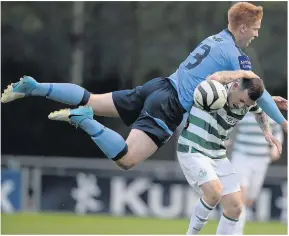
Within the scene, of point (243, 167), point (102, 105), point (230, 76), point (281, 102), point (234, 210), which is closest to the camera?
point (230, 76)

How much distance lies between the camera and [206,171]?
8938mm

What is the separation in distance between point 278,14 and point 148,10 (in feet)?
6.83

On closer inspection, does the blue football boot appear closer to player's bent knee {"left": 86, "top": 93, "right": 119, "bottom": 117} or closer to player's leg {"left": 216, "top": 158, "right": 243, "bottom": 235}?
player's bent knee {"left": 86, "top": 93, "right": 119, "bottom": 117}

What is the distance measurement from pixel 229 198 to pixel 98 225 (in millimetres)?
4763

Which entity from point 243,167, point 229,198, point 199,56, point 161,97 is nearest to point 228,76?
point 199,56

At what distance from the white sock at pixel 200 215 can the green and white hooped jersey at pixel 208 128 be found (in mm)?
436

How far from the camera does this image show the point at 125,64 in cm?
1709

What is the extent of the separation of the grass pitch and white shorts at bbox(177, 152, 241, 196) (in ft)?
10.2

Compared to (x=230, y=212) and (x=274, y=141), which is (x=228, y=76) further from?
(x=230, y=212)

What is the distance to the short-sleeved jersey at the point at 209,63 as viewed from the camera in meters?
8.97

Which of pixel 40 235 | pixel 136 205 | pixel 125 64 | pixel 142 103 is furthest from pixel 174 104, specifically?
pixel 125 64

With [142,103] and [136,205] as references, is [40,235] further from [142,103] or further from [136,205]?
[136,205]

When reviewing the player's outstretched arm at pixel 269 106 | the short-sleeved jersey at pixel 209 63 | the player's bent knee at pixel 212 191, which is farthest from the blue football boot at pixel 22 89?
the player's outstretched arm at pixel 269 106

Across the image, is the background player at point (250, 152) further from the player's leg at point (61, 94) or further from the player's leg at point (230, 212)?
the player's leg at point (61, 94)
